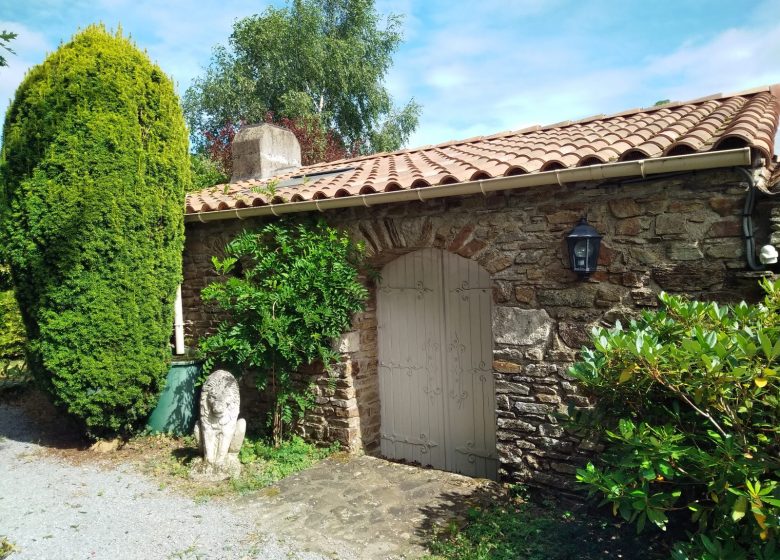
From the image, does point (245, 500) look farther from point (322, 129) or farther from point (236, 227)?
point (322, 129)

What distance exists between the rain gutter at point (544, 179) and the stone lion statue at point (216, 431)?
5.92 feet

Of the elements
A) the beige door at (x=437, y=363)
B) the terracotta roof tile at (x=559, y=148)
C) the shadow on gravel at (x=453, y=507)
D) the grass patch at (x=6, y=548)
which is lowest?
the shadow on gravel at (x=453, y=507)

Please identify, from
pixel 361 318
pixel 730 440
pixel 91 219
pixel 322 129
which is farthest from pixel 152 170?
pixel 322 129

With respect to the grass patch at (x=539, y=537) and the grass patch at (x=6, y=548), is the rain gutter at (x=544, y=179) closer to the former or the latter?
the grass patch at (x=539, y=537)

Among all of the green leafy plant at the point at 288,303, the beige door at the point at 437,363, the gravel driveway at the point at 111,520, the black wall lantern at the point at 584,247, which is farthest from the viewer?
the green leafy plant at the point at 288,303

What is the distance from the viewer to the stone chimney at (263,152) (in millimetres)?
8133

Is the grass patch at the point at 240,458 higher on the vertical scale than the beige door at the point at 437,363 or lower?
lower

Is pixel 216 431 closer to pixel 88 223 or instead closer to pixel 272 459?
pixel 272 459

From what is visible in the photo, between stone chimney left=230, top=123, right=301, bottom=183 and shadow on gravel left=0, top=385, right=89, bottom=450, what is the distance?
13.7 ft

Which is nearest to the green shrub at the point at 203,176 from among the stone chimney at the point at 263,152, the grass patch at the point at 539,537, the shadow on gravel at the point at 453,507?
the stone chimney at the point at 263,152

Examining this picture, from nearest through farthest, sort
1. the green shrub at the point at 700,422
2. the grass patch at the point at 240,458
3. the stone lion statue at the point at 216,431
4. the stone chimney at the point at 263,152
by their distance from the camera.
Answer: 1. the green shrub at the point at 700,422
2. the grass patch at the point at 240,458
3. the stone lion statue at the point at 216,431
4. the stone chimney at the point at 263,152

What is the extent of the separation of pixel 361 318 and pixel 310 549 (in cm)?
241

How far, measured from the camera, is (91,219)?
504cm

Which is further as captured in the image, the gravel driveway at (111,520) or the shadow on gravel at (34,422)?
the shadow on gravel at (34,422)
